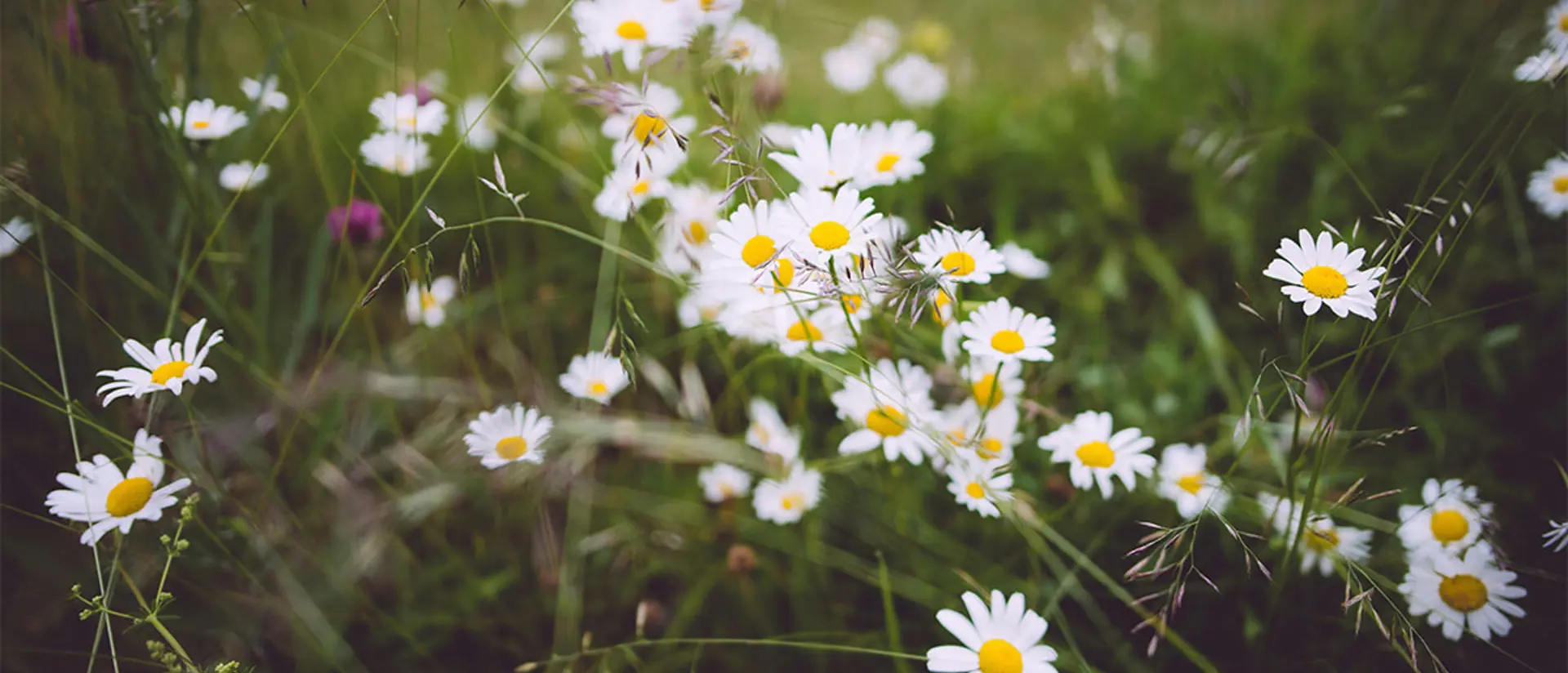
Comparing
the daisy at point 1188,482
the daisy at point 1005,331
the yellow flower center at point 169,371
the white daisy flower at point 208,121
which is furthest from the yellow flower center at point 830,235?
the white daisy flower at point 208,121

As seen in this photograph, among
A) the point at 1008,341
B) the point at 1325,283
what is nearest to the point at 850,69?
the point at 1008,341

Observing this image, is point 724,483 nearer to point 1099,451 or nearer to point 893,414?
point 893,414

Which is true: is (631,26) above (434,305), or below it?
above

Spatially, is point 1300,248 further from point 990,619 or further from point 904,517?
point 904,517

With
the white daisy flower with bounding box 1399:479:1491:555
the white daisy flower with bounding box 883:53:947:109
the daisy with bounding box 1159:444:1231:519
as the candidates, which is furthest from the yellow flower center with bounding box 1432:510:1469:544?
the white daisy flower with bounding box 883:53:947:109

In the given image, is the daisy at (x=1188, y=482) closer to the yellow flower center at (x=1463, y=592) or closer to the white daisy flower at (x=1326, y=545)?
the white daisy flower at (x=1326, y=545)

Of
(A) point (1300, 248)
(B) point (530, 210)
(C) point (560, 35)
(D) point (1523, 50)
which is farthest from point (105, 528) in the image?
(D) point (1523, 50)

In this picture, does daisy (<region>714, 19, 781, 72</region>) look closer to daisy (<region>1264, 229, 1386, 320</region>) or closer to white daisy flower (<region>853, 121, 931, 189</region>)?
white daisy flower (<region>853, 121, 931, 189</region>)
